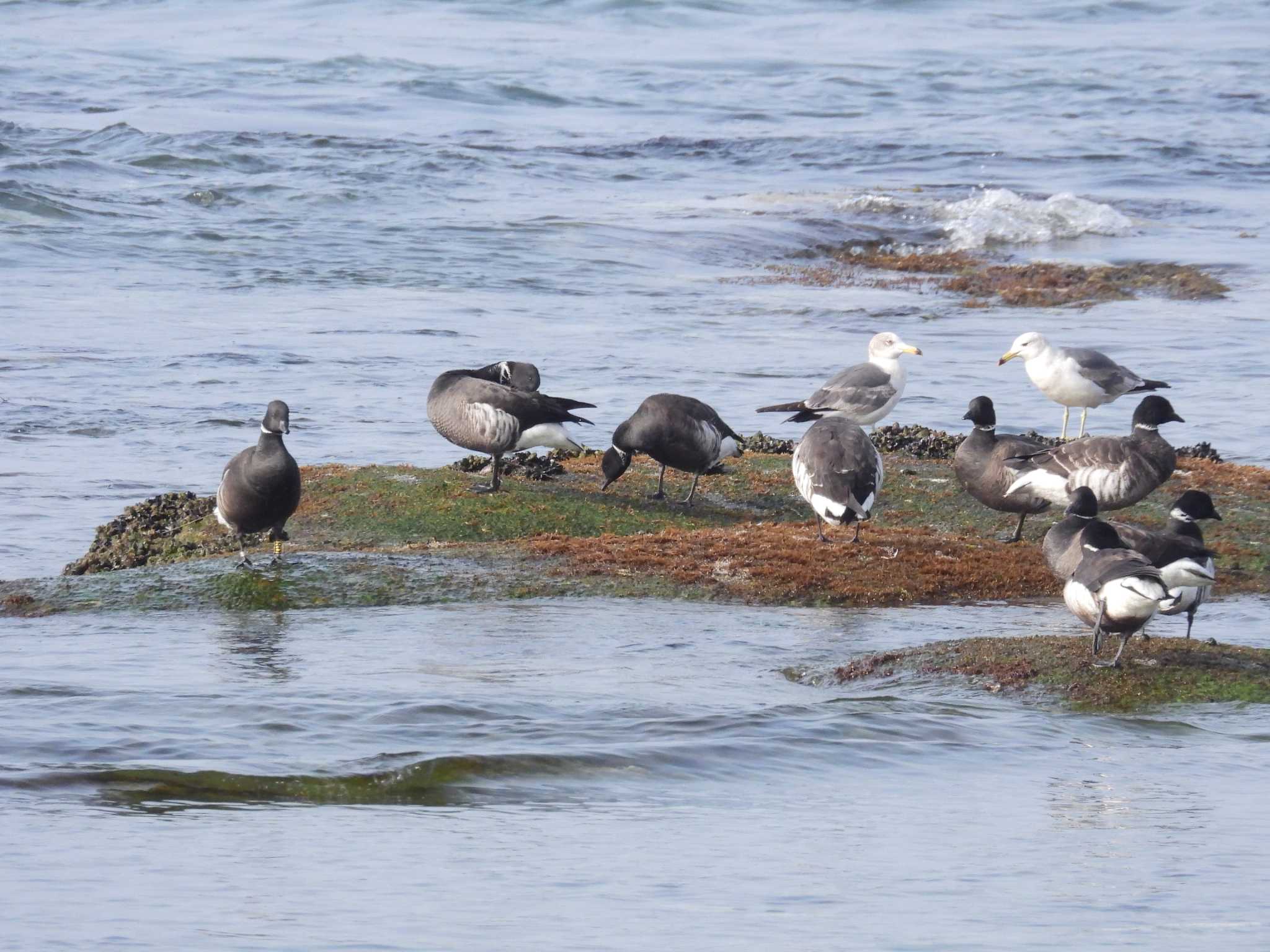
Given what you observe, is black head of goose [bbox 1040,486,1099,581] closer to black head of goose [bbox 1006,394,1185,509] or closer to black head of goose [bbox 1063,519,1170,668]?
black head of goose [bbox 1063,519,1170,668]

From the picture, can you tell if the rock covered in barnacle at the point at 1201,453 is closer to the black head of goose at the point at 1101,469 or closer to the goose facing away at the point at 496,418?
the black head of goose at the point at 1101,469

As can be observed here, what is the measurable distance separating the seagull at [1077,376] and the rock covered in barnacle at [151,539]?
23.8 ft

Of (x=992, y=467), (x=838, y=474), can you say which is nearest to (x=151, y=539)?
(x=838, y=474)

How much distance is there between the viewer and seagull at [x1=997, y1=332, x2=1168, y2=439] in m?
15.7

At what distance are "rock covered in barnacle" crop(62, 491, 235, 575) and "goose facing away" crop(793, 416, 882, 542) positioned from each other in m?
4.18

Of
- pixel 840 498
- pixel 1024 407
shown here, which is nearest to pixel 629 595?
pixel 840 498

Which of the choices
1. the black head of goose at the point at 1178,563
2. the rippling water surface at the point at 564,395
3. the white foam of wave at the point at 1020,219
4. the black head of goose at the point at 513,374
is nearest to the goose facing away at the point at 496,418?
the black head of goose at the point at 513,374

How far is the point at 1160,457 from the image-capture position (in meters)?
12.2

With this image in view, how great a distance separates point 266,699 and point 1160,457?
682 centimetres

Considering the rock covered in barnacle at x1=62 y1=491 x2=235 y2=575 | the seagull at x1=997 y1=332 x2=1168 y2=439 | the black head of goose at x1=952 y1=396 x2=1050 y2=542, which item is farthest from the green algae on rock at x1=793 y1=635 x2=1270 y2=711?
the seagull at x1=997 y1=332 x2=1168 y2=439

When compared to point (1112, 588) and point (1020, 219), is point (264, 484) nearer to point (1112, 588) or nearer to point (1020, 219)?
point (1112, 588)

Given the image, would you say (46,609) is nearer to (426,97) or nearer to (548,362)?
(548,362)

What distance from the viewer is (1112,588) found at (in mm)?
8719

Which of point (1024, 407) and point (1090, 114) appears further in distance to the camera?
point (1090, 114)
